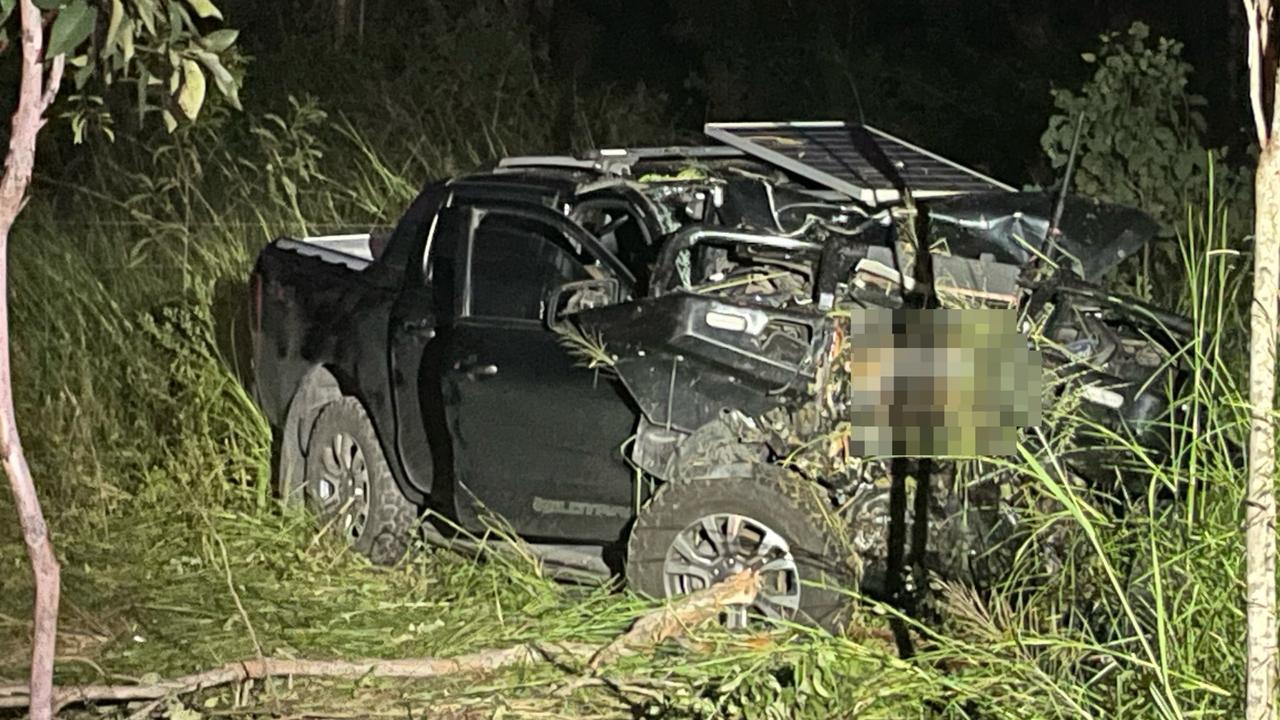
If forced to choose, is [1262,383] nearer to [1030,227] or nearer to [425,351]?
[1030,227]

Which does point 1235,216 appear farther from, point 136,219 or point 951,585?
point 136,219

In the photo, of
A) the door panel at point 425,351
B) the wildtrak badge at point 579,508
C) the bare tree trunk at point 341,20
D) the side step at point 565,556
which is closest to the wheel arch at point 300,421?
the door panel at point 425,351

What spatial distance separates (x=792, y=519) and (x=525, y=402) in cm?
135

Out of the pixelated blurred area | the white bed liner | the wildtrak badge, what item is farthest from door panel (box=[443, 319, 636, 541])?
the pixelated blurred area

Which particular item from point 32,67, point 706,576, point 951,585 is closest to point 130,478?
point 706,576

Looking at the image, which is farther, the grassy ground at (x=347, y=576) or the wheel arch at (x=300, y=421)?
the wheel arch at (x=300, y=421)

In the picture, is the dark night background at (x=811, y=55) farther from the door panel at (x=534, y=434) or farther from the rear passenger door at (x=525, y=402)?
the door panel at (x=534, y=434)

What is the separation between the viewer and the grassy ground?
5711mm

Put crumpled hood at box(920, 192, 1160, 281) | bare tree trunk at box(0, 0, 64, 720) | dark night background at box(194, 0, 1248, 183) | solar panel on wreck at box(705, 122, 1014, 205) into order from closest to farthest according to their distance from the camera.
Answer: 1. bare tree trunk at box(0, 0, 64, 720)
2. crumpled hood at box(920, 192, 1160, 281)
3. solar panel on wreck at box(705, 122, 1014, 205)
4. dark night background at box(194, 0, 1248, 183)

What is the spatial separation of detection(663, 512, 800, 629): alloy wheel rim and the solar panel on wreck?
149 cm

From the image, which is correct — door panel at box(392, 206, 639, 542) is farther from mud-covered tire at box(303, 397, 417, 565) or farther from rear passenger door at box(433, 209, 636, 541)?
mud-covered tire at box(303, 397, 417, 565)

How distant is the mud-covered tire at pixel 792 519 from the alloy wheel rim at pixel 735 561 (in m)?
0.02

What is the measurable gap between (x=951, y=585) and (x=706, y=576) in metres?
0.92

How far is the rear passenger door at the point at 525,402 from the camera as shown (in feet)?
25.9
